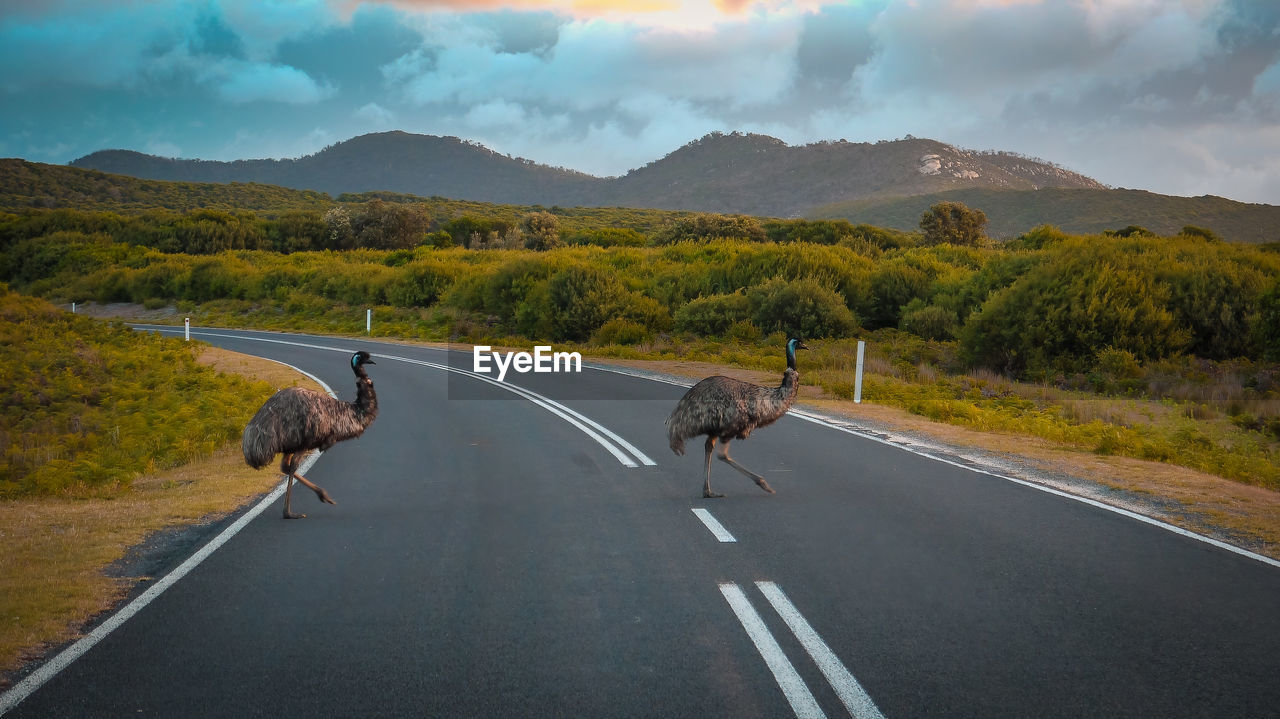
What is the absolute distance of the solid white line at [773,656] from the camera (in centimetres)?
423

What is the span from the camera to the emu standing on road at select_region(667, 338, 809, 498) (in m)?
8.95

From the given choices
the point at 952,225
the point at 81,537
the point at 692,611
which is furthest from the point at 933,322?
the point at 952,225

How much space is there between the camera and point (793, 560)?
6.78 metres

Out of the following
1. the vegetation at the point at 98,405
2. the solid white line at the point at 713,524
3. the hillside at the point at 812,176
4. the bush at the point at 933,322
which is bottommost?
the vegetation at the point at 98,405

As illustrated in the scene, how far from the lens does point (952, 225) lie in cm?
7681

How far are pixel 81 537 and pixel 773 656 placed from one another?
6.14m

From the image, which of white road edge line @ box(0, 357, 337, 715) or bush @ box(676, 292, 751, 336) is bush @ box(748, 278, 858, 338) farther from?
white road edge line @ box(0, 357, 337, 715)

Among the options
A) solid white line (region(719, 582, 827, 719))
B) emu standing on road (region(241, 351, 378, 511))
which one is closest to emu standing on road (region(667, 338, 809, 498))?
solid white line (region(719, 582, 827, 719))

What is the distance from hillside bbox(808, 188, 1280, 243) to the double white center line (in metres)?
104

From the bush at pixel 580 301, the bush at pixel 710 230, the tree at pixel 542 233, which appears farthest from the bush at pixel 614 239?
the bush at pixel 580 301

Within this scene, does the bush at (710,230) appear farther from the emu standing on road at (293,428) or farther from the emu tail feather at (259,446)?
the emu tail feather at (259,446)

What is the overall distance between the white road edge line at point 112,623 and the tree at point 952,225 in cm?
7445

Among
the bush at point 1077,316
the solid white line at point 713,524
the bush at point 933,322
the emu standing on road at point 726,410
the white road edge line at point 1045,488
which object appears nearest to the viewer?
the white road edge line at point 1045,488

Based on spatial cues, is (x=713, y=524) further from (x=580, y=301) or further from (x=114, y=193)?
(x=114, y=193)
